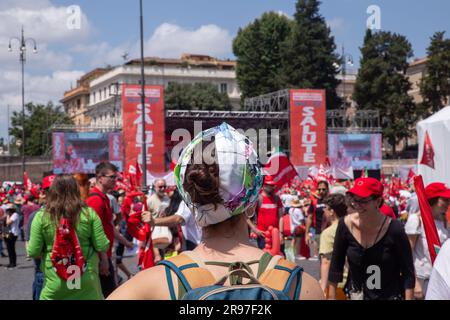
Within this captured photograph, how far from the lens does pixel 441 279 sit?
7.57 ft

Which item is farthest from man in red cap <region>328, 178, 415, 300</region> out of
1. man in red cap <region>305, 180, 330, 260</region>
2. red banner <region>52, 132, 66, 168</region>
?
red banner <region>52, 132, 66, 168</region>

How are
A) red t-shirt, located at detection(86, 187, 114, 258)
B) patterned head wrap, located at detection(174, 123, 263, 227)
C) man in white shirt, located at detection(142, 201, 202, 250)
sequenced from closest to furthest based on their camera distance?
patterned head wrap, located at detection(174, 123, 263, 227) → red t-shirt, located at detection(86, 187, 114, 258) → man in white shirt, located at detection(142, 201, 202, 250)

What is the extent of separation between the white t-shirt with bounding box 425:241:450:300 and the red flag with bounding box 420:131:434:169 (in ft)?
15.8

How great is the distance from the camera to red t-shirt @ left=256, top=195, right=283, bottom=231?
956 centimetres

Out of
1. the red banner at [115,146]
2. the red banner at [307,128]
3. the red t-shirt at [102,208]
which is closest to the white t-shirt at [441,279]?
the red t-shirt at [102,208]

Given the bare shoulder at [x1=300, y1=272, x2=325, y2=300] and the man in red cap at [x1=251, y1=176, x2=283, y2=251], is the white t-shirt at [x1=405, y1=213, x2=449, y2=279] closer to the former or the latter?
the bare shoulder at [x1=300, y1=272, x2=325, y2=300]

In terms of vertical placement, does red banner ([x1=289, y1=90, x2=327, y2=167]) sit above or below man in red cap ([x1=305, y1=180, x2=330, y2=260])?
above

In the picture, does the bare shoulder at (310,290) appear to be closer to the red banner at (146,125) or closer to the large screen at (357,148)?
the red banner at (146,125)

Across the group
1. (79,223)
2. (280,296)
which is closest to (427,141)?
(79,223)

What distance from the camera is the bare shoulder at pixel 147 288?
1.72 m

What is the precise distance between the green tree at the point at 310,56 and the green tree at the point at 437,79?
798 cm

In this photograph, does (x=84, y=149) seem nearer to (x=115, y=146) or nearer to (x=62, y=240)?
(x=115, y=146)

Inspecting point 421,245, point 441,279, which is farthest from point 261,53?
point 441,279
